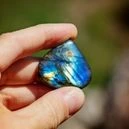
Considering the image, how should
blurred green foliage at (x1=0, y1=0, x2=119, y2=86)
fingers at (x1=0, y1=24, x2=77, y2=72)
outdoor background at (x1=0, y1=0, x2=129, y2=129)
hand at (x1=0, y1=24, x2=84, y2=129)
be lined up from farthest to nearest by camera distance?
blurred green foliage at (x1=0, y1=0, x2=119, y2=86)
outdoor background at (x1=0, y1=0, x2=129, y2=129)
fingers at (x1=0, y1=24, x2=77, y2=72)
hand at (x1=0, y1=24, x2=84, y2=129)

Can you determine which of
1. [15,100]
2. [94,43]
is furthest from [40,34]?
[94,43]

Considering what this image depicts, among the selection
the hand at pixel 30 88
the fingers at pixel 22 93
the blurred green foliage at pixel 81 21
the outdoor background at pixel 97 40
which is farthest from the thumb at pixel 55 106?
the blurred green foliage at pixel 81 21

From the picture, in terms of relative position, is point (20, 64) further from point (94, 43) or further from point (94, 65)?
point (94, 43)

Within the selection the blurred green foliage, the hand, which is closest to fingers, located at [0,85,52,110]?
the hand

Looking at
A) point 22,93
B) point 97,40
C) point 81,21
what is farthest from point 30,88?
point 81,21

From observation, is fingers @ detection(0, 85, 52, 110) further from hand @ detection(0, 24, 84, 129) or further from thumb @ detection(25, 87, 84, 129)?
thumb @ detection(25, 87, 84, 129)
